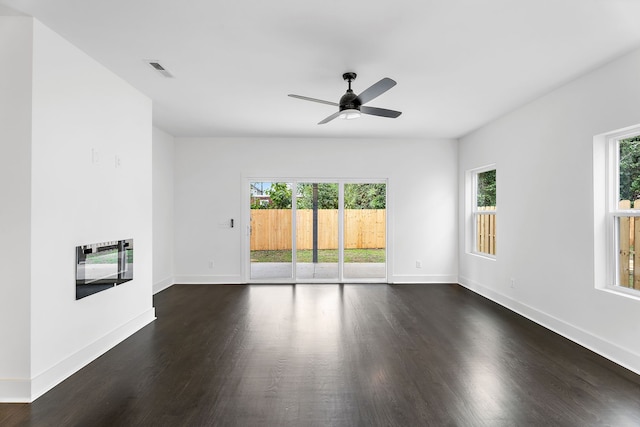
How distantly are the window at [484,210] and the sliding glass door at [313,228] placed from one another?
60.1 inches

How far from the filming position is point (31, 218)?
2.35 metres

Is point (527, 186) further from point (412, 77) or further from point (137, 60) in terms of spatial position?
point (137, 60)

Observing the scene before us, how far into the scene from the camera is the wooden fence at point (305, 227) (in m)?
6.23

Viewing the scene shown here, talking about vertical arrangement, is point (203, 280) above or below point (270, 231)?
below

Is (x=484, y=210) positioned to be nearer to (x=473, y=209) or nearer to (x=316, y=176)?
(x=473, y=209)

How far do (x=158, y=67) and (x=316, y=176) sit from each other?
3402 mm

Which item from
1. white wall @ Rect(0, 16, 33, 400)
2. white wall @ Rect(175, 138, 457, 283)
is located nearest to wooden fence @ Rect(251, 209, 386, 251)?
white wall @ Rect(175, 138, 457, 283)

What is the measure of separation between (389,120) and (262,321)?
3250 millimetres

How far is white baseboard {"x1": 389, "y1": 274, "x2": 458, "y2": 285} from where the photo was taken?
625cm

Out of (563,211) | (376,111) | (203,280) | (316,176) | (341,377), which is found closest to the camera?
(341,377)

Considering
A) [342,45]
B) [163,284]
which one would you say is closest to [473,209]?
[342,45]

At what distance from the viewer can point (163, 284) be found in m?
5.72

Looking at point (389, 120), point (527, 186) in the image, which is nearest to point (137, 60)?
point (389, 120)

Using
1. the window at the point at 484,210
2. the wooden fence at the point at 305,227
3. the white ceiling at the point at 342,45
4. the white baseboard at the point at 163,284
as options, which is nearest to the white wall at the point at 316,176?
the white baseboard at the point at 163,284
